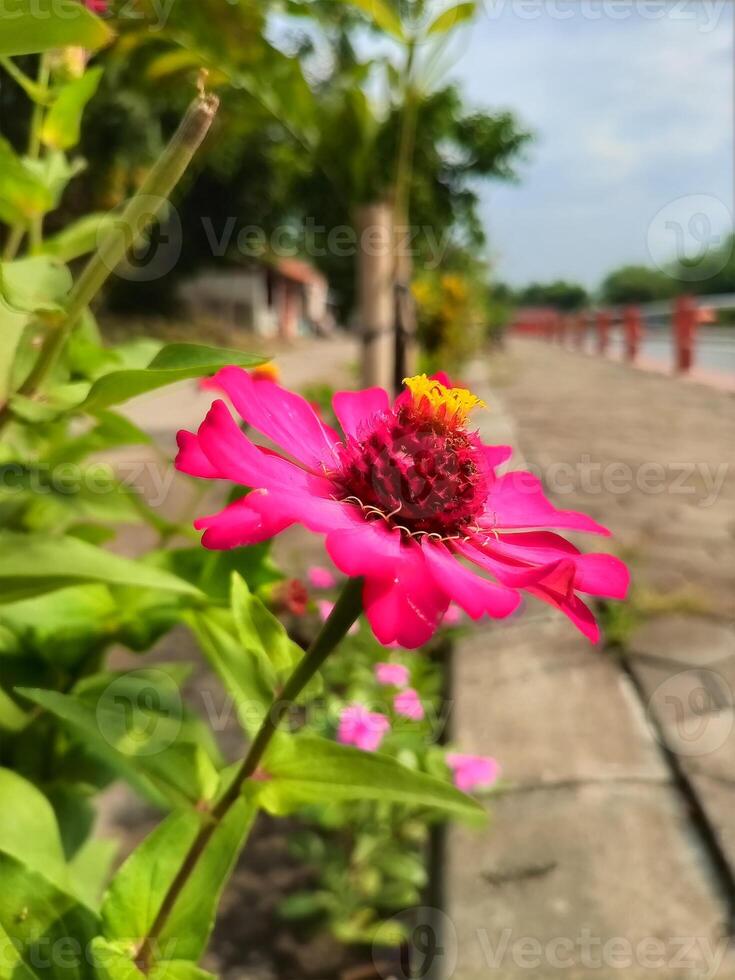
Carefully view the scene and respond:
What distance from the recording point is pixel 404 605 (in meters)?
0.22

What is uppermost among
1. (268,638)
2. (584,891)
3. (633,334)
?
(633,334)

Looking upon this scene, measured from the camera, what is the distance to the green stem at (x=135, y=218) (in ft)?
0.94

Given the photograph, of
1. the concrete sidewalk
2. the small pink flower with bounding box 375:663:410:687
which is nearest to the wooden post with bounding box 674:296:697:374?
the concrete sidewalk

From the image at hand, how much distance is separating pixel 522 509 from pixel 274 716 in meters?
0.13

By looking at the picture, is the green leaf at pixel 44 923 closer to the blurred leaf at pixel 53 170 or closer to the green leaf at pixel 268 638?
the green leaf at pixel 268 638

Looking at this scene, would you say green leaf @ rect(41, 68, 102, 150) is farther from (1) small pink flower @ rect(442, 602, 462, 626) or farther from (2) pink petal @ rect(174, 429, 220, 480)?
(1) small pink flower @ rect(442, 602, 462, 626)

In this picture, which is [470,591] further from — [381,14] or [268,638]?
[381,14]

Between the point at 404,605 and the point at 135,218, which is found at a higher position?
the point at 135,218

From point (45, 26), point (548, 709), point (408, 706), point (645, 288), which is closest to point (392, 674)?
point (408, 706)

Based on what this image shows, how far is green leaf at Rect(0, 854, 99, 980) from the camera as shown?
1.13ft

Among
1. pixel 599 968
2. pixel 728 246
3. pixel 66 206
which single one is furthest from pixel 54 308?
pixel 66 206

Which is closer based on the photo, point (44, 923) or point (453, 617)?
point (44, 923)

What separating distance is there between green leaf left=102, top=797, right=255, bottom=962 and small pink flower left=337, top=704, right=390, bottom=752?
0.38 meters

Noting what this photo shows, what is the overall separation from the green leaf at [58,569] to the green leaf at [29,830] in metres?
0.09
